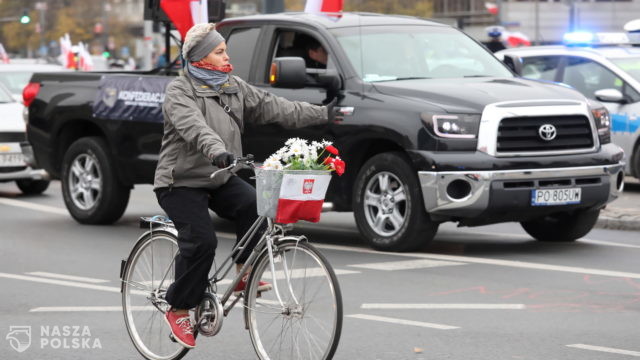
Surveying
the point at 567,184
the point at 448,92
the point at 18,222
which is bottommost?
the point at 18,222

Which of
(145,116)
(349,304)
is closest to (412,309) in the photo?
(349,304)

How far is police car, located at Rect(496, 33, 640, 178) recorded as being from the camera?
1592 cm

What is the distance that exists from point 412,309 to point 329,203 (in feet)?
11.3

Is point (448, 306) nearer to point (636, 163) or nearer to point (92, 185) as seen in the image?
point (92, 185)

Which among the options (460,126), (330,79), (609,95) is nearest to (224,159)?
(460,126)

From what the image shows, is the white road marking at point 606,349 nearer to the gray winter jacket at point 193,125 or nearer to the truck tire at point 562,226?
the gray winter jacket at point 193,125

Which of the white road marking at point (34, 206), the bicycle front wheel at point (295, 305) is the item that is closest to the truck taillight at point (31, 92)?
the white road marking at point (34, 206)

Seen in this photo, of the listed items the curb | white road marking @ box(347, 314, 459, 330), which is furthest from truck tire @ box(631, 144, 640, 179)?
white road marking @ box(347, 314, 459, 330)

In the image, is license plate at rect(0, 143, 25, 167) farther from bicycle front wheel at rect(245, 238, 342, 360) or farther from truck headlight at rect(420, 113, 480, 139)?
bicycle front wheel at rect(245, 238, 342, 360)

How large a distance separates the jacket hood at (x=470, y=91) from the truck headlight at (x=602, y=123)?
27 centimetres

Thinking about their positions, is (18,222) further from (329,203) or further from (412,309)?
(412,309)

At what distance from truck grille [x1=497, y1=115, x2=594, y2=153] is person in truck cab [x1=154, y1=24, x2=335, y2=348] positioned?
13.6 feet

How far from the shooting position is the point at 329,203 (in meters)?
11.8

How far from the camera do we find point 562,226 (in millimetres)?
11836
